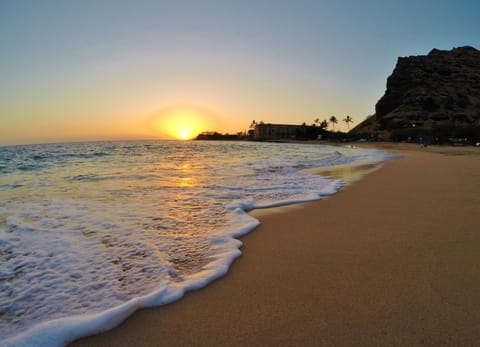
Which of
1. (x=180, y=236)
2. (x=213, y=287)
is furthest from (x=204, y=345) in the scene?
(x=180, y=236)

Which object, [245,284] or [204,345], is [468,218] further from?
Result: [204,345]

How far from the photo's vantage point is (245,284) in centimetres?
295

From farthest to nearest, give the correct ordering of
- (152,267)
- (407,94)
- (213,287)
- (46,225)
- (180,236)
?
(407,94) → (46,225) → (180,236) → (152,267) → (213,287)

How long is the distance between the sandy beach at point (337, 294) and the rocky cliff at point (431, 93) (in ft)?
294

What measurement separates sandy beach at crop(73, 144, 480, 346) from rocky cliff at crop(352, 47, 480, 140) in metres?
89.6

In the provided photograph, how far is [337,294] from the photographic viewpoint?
8.80ft

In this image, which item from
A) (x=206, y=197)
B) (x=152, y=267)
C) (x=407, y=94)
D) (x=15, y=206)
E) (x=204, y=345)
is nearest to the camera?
(x=204, y=345)

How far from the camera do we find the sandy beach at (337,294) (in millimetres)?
2146

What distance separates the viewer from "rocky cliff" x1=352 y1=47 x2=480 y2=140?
93.6 m

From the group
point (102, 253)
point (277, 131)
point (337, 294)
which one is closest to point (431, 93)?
point (277, 131)

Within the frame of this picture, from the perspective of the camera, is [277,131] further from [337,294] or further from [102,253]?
[337,294]

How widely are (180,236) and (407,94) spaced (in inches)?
5276

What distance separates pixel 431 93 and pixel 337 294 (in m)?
132

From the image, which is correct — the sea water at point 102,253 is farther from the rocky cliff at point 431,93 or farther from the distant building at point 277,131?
the distant building at point 277,131
